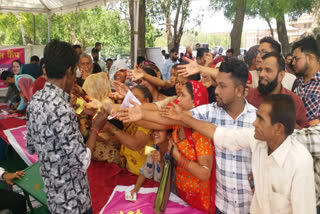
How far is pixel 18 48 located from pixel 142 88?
7.62 m

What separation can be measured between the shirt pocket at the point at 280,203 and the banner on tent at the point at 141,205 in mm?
810

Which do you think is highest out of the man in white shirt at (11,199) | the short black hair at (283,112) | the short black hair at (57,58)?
the short black hair at (57,58)

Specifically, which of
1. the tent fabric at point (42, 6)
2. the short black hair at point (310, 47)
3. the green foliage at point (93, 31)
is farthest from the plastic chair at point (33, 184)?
the green foliage at point (93, 31)

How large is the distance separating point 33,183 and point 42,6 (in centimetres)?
737

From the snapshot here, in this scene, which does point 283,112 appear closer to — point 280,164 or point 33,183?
point 280,164

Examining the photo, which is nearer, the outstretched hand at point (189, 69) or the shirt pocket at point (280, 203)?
the shirt pocket at point (280, 203)

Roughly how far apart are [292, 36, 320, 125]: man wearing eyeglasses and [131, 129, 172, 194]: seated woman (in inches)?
58.4

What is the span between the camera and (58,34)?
2977 centimetres

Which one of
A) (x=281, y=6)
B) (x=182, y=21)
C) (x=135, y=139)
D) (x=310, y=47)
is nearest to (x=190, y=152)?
(x=135, y=139)

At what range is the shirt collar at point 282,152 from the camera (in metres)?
1.58

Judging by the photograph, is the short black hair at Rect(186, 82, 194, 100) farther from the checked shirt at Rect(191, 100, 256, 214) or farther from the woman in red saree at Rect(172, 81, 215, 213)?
the checked shirt at Rect(191, 100, 256, 214)

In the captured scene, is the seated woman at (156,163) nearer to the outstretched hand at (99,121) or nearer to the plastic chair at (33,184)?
the outstretched hand at (99,121)

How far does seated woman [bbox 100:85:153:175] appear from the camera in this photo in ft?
8.43

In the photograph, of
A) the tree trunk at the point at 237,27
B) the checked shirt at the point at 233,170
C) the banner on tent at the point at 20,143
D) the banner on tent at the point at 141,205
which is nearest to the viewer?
the checked shirt at the point at 233,170
